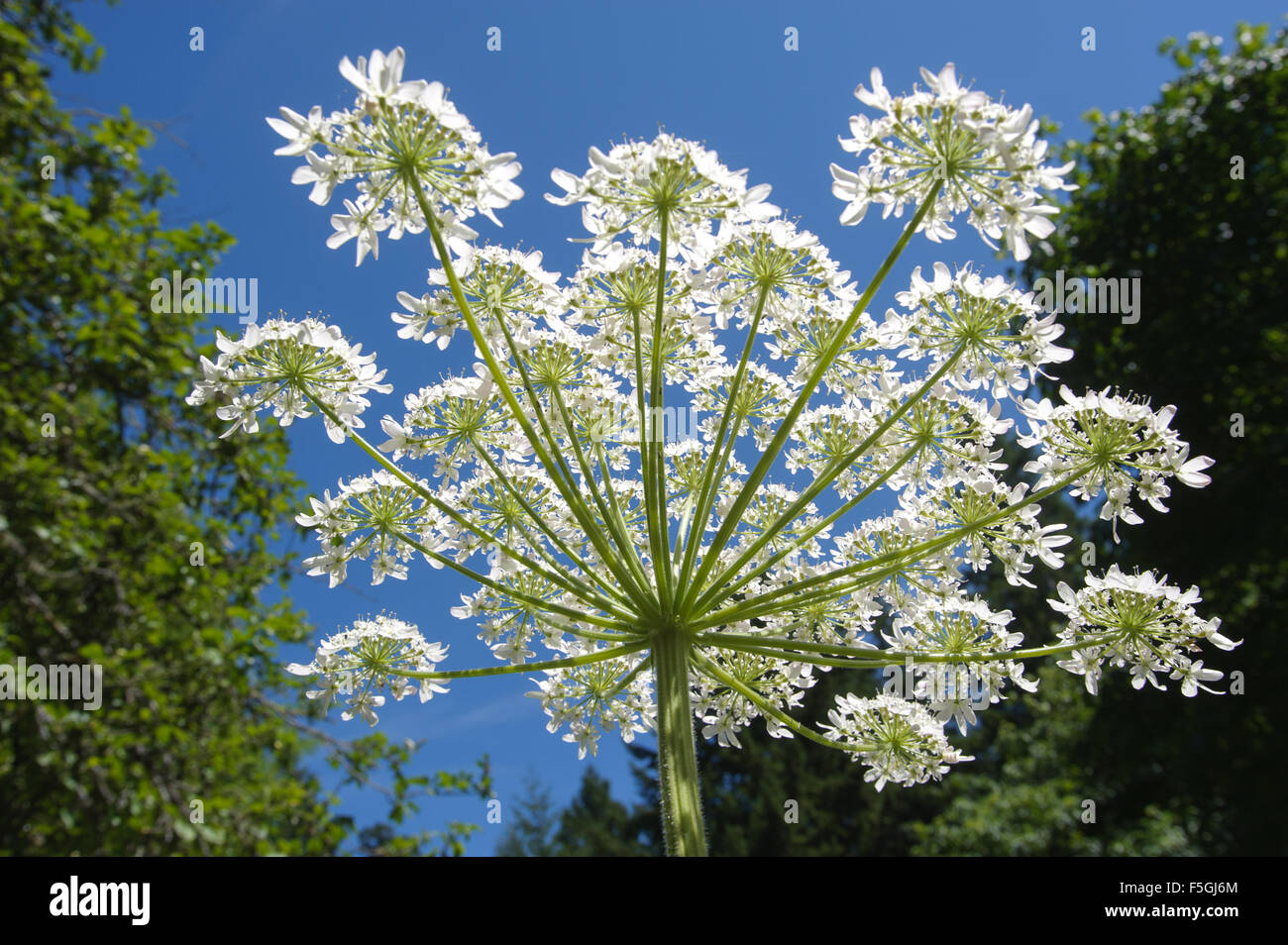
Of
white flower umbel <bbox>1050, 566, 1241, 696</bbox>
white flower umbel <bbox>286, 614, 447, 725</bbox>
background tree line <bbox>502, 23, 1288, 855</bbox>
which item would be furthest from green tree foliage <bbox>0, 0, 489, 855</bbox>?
background tree line <bbox>502, 23, 1288, 855</bbox>

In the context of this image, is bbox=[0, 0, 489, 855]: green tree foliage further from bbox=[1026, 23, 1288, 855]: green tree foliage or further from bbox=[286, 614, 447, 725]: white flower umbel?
bbox=[1026, 23, 1288, 855]: green tree foliage

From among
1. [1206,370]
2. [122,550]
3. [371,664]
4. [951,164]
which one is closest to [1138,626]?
[951,164]

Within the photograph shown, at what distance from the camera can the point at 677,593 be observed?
333 centimetres

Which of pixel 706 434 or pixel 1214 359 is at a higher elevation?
pixel 1214 359

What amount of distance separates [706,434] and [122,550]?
9050 millimetres

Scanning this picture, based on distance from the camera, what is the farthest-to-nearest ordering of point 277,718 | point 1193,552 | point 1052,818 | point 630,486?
point 1052,818
point 1193,552
point 277,718
point 630,486

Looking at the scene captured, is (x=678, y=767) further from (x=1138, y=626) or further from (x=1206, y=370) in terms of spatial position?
(x=1206, y=370)

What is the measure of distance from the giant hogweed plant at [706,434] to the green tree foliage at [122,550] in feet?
22.1

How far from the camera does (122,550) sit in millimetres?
10711

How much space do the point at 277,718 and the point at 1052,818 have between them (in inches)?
1029

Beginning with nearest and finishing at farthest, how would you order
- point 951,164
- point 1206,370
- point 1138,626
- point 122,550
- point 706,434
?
point 951,164, point 1138,626, point 706,434, point 122,550, point 1206,370

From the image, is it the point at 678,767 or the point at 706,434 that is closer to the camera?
the point at 678,767

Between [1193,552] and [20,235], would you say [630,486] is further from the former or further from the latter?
[1193,552]
